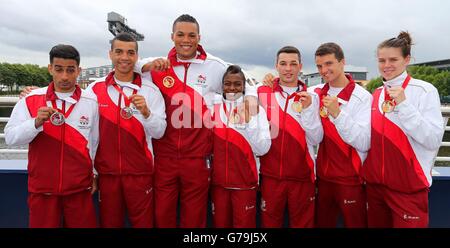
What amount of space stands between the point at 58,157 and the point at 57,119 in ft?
0.97

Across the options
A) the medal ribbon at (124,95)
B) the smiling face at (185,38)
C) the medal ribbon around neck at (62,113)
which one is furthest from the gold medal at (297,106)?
the medal ribbon around neck at (62,113)

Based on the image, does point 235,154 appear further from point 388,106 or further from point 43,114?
point 43,114

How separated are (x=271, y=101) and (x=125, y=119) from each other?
4.07 ft

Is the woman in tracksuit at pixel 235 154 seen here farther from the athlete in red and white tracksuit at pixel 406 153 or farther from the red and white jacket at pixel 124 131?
the athlete in red and white tracksuit at pixel 406 153

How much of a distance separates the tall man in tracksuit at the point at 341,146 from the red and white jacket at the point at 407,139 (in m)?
0.11

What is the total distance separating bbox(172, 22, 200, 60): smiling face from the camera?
2.97 m

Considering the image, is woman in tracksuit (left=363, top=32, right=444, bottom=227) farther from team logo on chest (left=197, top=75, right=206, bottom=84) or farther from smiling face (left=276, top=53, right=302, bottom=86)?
team logo on chest (left=197, top=75, right=206, bottom=84)

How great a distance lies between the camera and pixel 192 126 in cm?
295

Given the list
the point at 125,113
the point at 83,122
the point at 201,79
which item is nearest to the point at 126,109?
the point at 125,113

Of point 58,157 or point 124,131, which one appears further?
point 124,131

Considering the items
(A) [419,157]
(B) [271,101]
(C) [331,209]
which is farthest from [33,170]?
(A) [419,157]

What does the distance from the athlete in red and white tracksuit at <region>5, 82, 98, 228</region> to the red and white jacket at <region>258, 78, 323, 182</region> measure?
1.50m

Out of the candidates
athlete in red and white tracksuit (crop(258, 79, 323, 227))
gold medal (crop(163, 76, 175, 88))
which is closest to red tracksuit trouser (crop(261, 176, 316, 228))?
athlete in red and white tracksuit (crop(258, 79, 323, 227))

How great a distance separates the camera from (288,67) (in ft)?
9.52
